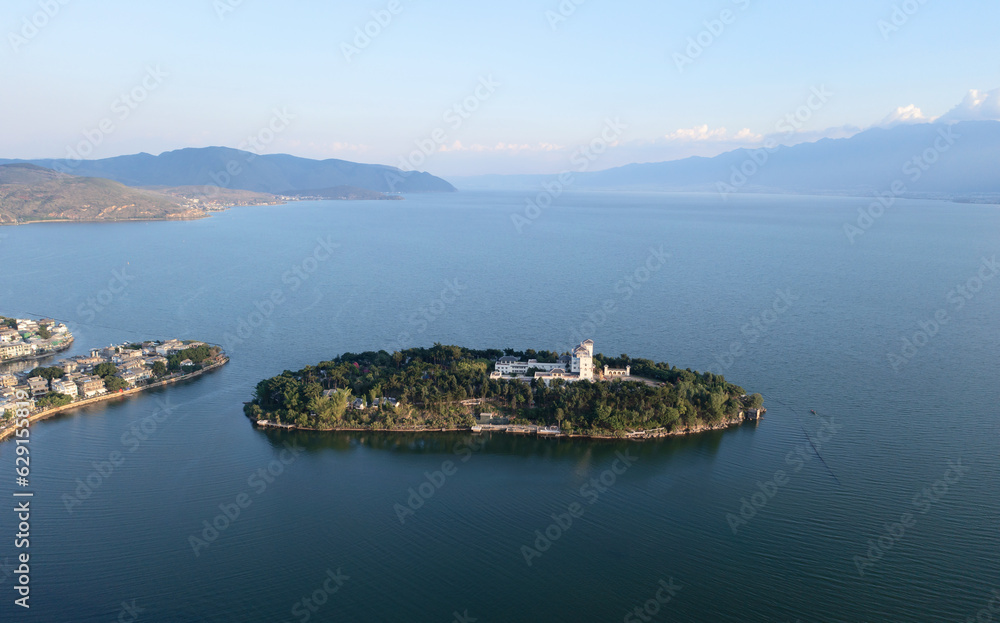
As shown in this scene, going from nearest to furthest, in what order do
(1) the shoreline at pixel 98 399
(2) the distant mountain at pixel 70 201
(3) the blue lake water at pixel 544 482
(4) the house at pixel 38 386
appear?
1. (3) the blue lake water at pixel 544 482
2. (1) the shoreline at pixel 98 399
3. (4) the house at pixel 38 386
4. (2) the distant mountain at pixel 70 201

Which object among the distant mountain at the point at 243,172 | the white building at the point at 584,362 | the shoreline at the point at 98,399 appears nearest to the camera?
the shoreline at the point at 98,399

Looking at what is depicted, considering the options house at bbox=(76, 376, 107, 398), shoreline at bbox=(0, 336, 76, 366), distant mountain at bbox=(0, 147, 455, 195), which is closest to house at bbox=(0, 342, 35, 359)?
shoreline at bbox=(0, 336, 76, 366)

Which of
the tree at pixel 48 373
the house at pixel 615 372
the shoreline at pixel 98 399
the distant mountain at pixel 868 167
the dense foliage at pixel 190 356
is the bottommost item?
the shoreline at pixel 98 399

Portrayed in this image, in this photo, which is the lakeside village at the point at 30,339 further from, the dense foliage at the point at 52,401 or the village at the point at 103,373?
the dense foliage at the point at 52,401

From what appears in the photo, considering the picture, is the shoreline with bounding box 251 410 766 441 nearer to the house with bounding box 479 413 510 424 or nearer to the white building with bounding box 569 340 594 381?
the house with bounding box 479 413 510 424

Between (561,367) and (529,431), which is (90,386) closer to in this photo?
(529,431)

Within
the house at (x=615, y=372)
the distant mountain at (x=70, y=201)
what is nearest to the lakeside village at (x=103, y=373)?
the house at (x=615, y=372)

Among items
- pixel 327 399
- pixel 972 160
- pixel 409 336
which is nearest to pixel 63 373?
pixel 327 399
